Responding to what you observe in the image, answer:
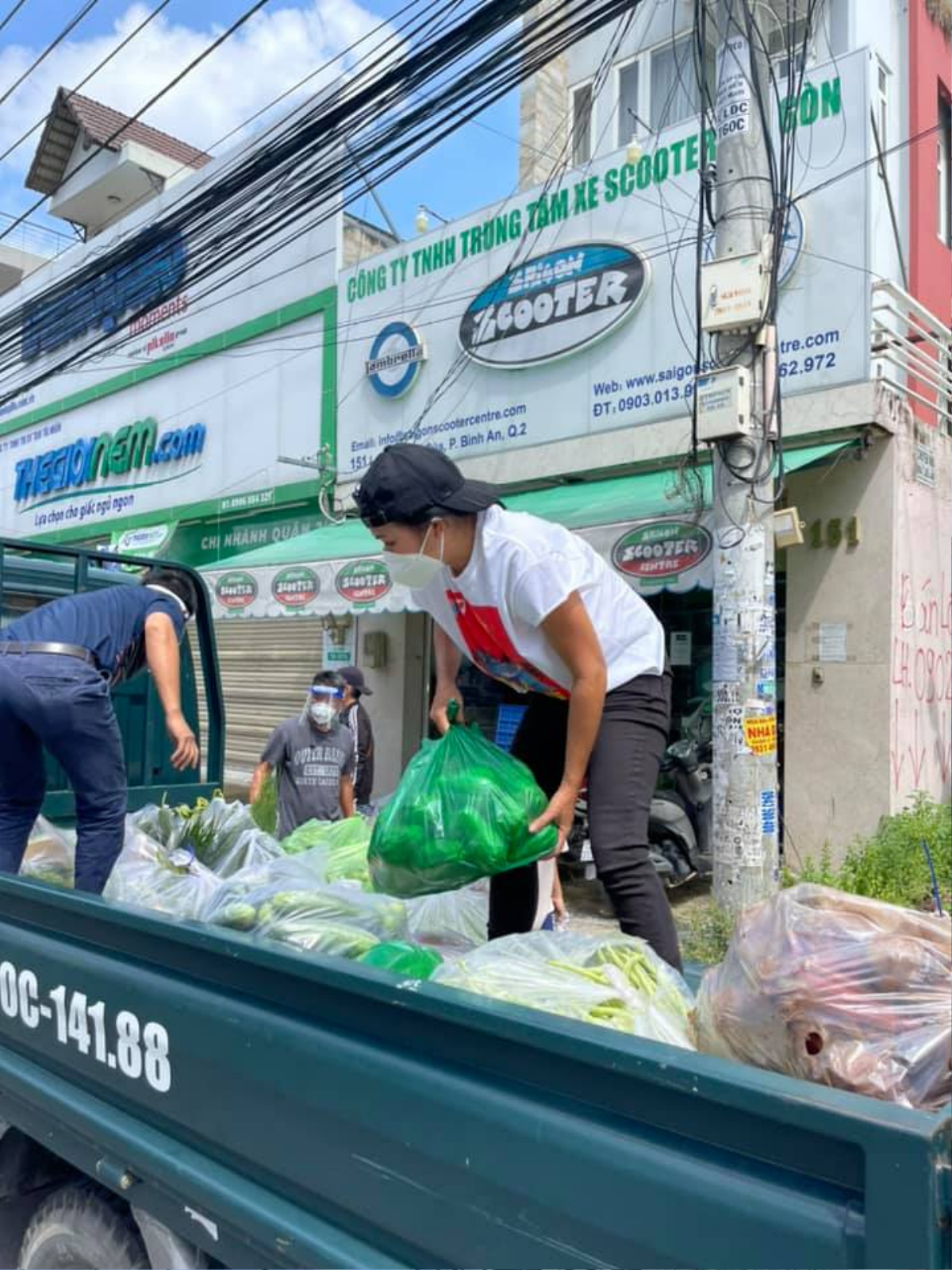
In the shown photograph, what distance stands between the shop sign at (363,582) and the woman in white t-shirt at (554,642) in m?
5.08

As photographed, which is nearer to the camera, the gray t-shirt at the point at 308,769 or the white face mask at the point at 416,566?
the white face mask at the point at 416,566

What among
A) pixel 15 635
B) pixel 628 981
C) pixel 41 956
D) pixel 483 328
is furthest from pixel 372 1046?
pixel 483 328

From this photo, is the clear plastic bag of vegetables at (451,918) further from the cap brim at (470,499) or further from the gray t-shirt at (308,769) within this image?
the gray t-shirt at (308,769)

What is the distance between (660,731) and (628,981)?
81 cm

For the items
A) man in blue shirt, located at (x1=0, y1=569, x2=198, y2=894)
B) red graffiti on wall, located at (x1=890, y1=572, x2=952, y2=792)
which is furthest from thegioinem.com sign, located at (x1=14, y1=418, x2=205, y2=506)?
man in blue shirt, located at (x1=0, y1=569, x2=198, y2=894)

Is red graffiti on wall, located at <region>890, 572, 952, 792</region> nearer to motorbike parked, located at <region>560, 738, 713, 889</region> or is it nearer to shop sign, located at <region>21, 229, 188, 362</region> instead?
motorbike parked, located at <region>560, 738, 713, 889</region>

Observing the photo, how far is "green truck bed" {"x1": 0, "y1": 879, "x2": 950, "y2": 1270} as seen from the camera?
41.6 inches

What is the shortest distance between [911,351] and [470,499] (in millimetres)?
5365

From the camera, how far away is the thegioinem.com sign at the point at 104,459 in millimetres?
12438

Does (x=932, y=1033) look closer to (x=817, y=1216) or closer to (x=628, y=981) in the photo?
(x=817, y=1216)

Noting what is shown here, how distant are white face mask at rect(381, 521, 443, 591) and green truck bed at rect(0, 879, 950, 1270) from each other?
102cm

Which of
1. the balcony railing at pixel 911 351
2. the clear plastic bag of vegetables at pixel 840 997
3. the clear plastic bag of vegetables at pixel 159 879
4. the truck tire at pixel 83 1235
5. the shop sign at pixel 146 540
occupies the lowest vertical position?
the truck tire at pixel 83 1235

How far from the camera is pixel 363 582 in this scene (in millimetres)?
7742

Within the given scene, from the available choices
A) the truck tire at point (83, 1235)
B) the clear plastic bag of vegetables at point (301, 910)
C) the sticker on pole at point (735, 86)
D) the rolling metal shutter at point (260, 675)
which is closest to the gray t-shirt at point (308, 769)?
the clear plastic bag of vegetables at point (301, 910)
